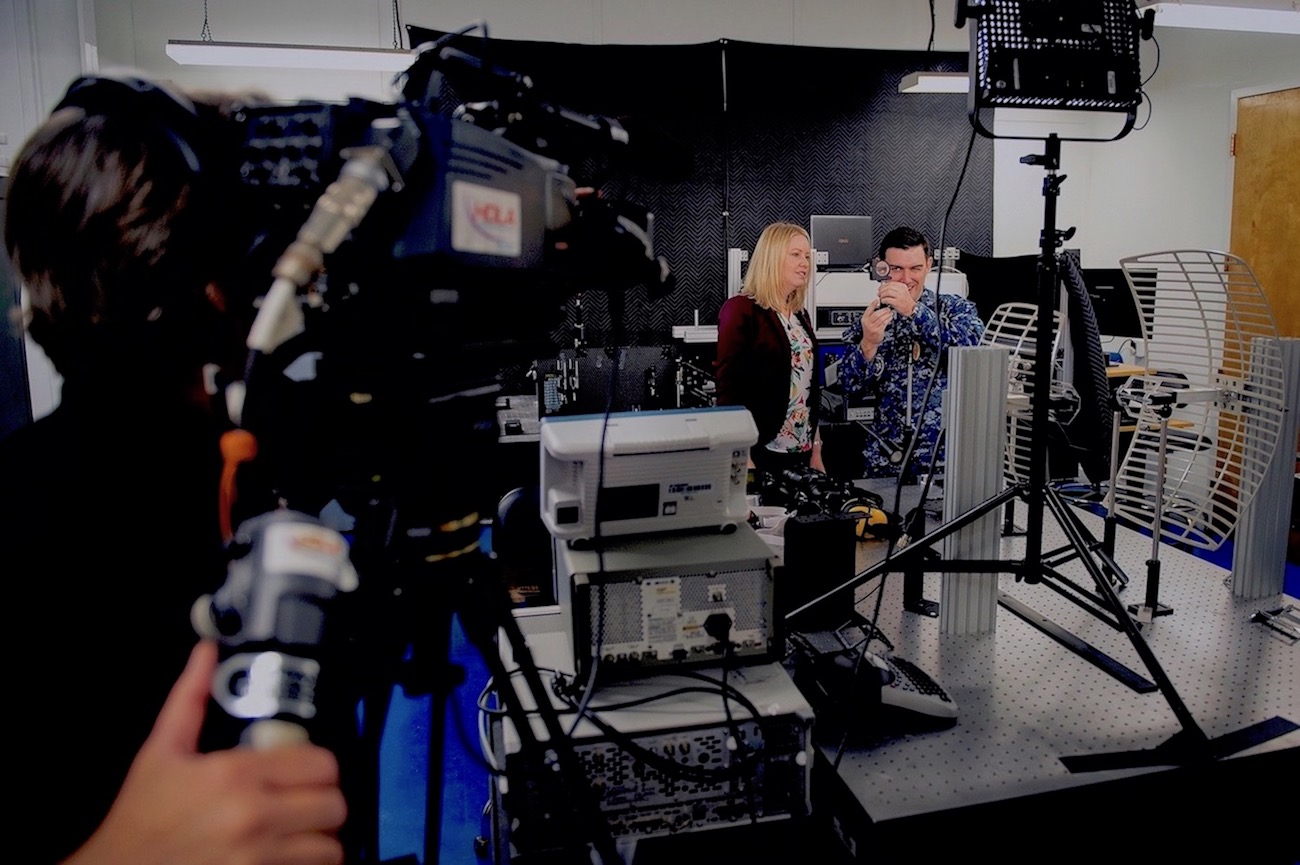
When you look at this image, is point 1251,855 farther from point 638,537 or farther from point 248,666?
point 248,666

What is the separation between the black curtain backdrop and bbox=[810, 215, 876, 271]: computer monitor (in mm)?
768

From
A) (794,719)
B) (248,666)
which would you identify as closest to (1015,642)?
(794,719)

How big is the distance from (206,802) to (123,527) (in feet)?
0.71

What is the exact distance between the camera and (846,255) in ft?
17.2

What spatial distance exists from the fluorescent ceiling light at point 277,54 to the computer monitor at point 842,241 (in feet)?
8.39

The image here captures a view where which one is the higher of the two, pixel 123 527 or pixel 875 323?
pixel 875 323

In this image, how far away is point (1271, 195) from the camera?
17.0ft

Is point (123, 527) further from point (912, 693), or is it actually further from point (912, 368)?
point (912, 368)

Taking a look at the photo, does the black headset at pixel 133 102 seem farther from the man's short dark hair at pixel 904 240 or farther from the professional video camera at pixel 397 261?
the man's short dark hair at pixel 904 240

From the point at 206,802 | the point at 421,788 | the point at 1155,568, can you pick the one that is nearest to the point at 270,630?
the point at 206,802

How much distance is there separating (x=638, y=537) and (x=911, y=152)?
5342 millimetres

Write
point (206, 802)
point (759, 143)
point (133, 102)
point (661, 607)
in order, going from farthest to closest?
point (759, 143)
point (661, 607)
point (133, 102)
point (206, 802)

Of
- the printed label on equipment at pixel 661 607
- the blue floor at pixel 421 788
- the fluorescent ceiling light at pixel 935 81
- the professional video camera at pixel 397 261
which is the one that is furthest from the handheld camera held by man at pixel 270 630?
the fluorescent ceiling light at pixel 935 81

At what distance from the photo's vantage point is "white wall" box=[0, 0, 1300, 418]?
534 cm
